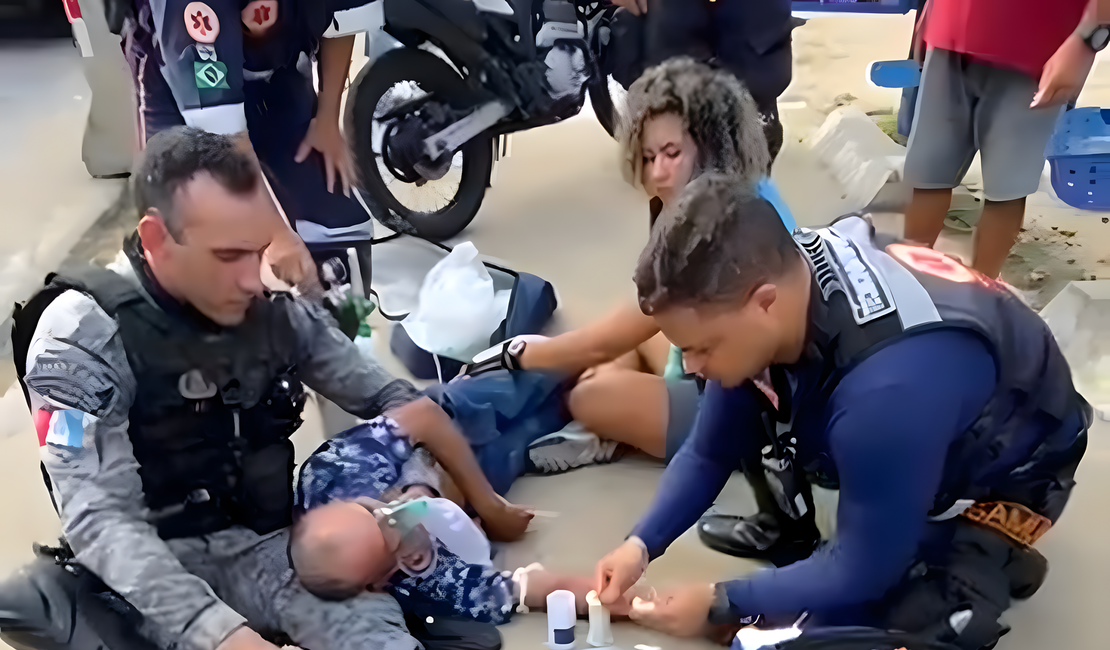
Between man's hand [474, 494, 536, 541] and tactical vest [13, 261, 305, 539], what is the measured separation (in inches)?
9.0

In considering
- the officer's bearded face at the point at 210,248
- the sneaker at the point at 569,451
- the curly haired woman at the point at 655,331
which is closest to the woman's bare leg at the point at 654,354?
the curly haired woman at the point at 655,331

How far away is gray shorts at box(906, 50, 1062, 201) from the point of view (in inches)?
31.8

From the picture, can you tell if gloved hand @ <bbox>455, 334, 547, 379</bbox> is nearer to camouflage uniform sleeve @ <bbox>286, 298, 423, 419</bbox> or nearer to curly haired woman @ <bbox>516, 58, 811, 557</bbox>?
curly haired woman @ <bbox>516, 58, 811, 557</bbox>

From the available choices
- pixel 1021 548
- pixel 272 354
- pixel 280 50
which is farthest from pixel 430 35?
pixel 1021 548

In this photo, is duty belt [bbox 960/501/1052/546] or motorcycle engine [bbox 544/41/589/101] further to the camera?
motorcycle engine [bbox 544/41/589/101]

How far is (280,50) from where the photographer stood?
103 cm

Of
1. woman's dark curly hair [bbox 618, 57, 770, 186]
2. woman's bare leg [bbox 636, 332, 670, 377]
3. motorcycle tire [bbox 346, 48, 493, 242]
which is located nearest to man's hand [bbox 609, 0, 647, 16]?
woman's dark curly hair [bbox 618, 57, 770, 186]

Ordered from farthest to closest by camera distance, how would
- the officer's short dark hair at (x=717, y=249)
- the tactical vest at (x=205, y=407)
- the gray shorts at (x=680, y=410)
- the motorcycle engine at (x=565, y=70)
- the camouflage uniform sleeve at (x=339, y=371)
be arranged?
the motorcycle engine at (x=565, y=70), the gray shorts at (x=680, y=410), the camouflage uniform sleeve at (x=339, y=371), the tactical vest at (x=205, y=407), the officer's short dark hair at (x=717, y=249)

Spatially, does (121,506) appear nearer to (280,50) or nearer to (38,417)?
(38,417)

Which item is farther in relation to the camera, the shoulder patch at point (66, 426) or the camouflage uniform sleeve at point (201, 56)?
the camouflage uniform sleeve at point (201, 56)

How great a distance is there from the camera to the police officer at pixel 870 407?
612 millimetres

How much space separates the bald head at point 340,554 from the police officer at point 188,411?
0.02 metres

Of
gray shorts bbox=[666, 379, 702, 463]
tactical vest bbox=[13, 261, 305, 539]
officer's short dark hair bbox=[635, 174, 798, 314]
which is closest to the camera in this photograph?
officer's short dark hair bbox=[635, 174, 798, 314]

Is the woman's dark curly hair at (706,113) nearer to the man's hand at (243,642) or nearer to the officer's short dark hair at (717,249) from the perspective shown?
the officer's short dark hair at (717,249)
